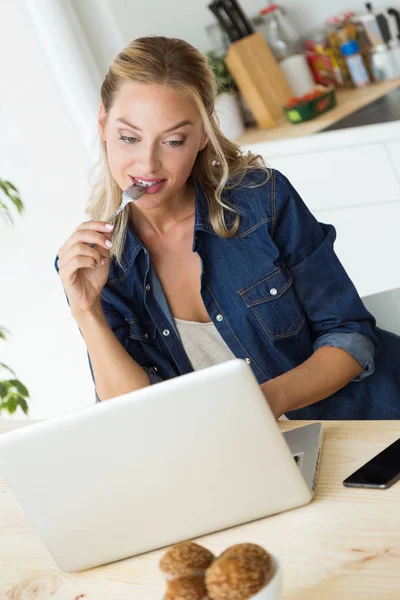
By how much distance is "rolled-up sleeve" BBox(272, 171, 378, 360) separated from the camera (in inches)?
62.4

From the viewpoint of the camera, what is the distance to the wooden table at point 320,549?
945 mm

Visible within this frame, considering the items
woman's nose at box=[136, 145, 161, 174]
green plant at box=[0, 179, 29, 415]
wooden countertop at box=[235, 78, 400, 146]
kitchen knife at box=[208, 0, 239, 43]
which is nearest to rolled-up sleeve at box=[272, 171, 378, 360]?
woman's nose at box=[136, 145, 161, 174]

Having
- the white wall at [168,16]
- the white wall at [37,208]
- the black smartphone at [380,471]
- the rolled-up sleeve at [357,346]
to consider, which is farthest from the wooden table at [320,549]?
the white wall at [168,16]

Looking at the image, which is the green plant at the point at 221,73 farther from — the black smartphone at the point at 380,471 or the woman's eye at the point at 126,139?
the black smartphone at the point at 380,471

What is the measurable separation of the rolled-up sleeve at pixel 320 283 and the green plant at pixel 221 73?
1.72m

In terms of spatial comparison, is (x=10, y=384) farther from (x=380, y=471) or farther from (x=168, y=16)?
(x=380, y=471)

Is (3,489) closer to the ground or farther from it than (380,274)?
farther from it

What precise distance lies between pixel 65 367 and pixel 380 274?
1.26 m

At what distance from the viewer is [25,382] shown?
11.1ft

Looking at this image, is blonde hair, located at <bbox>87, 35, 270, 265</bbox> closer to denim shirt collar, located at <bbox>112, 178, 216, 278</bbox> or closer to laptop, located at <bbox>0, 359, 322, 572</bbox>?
denim shirt collar, located at <bbox>112, 178, 216, 278</bbox>

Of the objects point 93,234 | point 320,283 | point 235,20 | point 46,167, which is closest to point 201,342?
point 320,283

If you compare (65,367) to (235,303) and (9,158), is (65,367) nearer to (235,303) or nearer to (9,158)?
(9,158)

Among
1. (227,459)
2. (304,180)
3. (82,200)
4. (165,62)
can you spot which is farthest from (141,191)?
(82,200)

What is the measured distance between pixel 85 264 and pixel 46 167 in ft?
5.79
